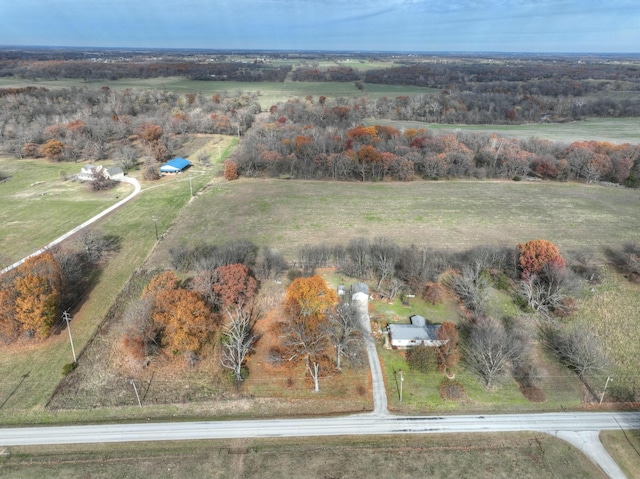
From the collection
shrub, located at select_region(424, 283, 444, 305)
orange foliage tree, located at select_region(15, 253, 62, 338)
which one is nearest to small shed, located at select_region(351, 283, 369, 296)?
shrub, located at select_region(424, 283, 444, 305)

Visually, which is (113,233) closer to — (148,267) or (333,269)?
(148,267)

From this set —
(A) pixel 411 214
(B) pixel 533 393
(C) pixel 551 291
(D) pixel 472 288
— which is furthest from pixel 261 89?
(B) pixel 533 393

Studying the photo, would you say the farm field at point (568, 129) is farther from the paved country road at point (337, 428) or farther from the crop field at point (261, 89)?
the paved country road at point (337, 428)

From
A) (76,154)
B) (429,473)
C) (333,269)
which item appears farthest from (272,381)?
(76,154)

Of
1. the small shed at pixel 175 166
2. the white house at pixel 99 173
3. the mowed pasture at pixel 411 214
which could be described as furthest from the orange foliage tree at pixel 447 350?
the white house at pixel 99 173

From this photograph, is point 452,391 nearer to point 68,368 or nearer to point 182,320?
point 182,320

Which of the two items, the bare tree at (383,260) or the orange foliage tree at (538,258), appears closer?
the orange foliage tree at (538,258)
